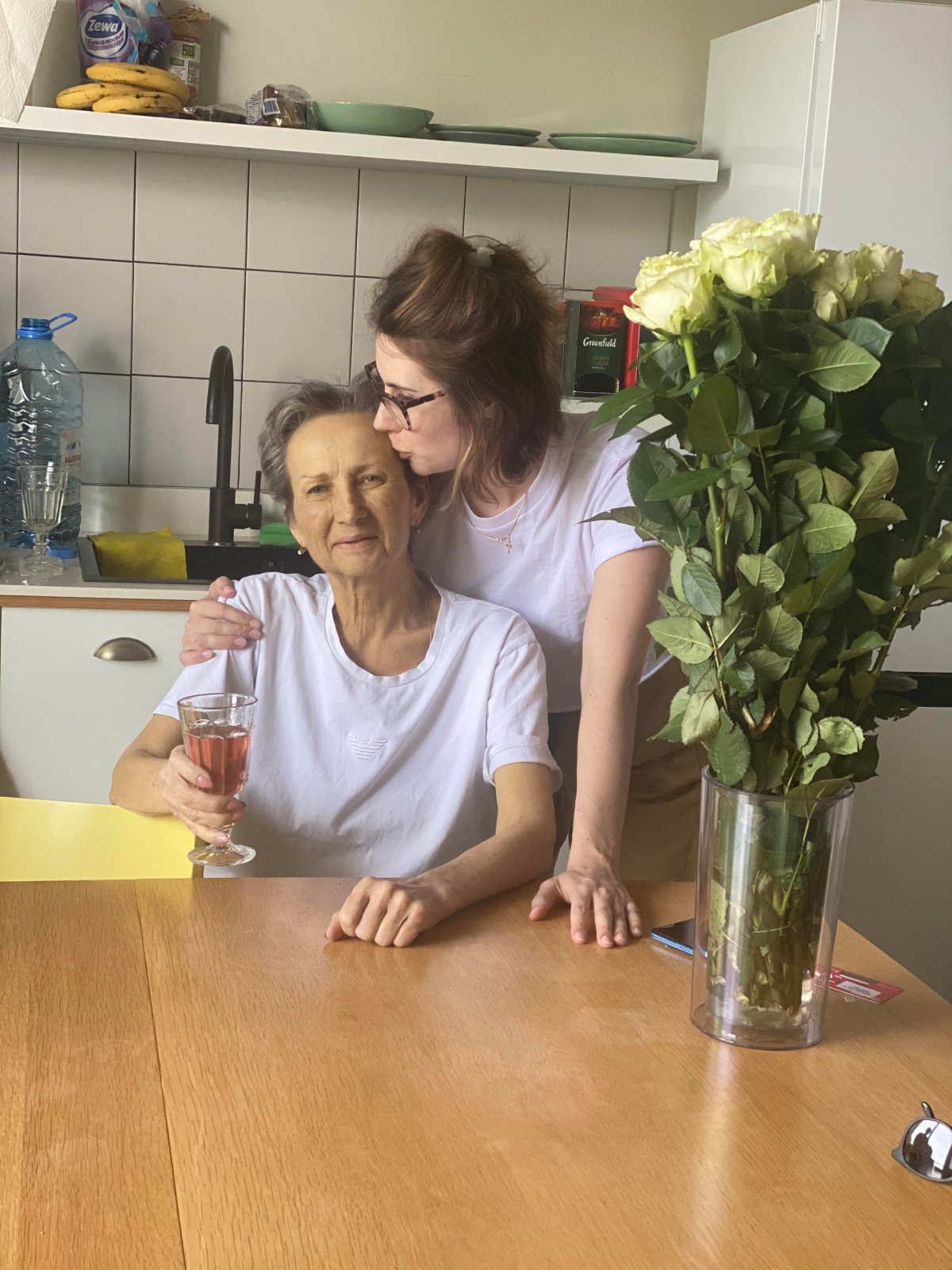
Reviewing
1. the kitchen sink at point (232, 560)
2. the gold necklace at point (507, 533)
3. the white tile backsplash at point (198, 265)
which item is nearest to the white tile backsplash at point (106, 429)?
the white tile backsplash at point (198, 265)

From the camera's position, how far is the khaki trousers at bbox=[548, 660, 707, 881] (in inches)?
72.2

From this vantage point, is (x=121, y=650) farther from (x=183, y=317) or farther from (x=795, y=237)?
(x=795, y=237)

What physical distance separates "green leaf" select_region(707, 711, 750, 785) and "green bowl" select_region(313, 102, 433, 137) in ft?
6.57

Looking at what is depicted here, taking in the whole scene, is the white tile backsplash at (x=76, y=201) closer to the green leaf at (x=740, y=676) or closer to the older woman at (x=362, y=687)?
the older woman at (x=362, y=687)

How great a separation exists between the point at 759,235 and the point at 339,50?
7.10 ft

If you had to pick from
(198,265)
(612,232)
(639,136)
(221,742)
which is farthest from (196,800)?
(612,232)

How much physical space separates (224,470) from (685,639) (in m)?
1.86

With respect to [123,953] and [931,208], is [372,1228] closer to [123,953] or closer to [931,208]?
[123,953]

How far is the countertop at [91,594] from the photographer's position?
7.48 feet

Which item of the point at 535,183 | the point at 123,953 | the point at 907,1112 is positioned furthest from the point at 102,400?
the point at 907,1112

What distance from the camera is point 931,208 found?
93.9 inches

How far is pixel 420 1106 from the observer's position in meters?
0.85

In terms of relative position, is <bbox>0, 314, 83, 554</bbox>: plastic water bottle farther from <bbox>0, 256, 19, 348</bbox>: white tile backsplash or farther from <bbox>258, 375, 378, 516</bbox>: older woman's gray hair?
<bbox>258, 375, 378, 516</bbox>: older woman's gray hair

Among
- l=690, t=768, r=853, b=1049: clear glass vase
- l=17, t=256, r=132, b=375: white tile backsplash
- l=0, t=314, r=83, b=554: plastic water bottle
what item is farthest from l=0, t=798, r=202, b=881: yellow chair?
l=17, t=256, r=132, b=375: white tile backsplash
